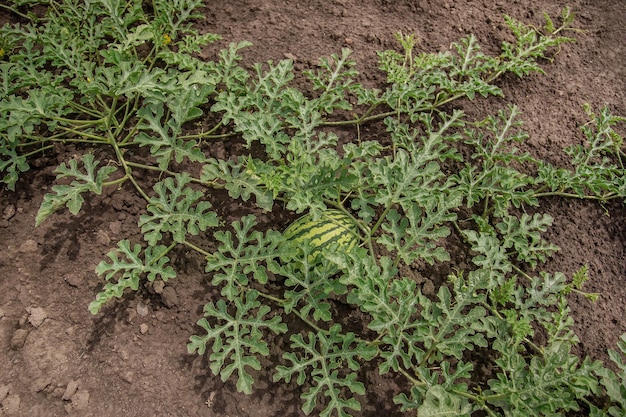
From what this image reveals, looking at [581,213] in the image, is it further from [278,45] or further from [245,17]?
[245,17]

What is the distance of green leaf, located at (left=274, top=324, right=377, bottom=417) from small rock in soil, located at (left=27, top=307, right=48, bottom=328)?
1.25 meters

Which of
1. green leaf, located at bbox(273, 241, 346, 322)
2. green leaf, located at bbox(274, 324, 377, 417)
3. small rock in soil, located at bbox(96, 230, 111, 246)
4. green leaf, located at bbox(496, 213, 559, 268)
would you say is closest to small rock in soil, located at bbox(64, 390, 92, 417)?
small rock in soil, located at bbox(96, 230, 111, 246)

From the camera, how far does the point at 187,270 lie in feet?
8.63

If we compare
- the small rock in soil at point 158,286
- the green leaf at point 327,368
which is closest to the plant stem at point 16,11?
the small rock in soil at point 158,286

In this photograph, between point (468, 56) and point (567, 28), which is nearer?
point (468, 56)

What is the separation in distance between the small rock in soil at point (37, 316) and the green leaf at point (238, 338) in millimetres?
818

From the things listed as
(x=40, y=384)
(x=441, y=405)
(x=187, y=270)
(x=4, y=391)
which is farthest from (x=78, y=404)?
(x=441, y=405)

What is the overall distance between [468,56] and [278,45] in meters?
1.42

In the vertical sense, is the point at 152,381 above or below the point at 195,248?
below

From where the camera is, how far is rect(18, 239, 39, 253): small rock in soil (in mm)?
2561

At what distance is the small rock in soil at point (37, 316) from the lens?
7.82 ft

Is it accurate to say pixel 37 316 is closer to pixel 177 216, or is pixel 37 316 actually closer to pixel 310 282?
pixel 177 216

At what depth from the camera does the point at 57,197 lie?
2365mm

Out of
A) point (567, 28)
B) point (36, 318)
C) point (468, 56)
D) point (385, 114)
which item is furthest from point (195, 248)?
point (567, 28)
